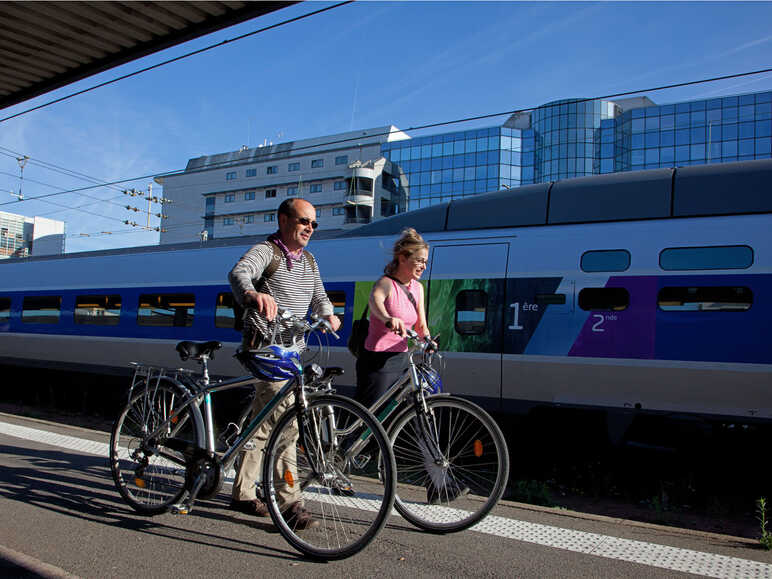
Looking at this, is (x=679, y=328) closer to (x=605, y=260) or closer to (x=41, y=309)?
(x=605, y=260)

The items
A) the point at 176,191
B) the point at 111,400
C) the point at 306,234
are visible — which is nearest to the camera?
the point at 306,234

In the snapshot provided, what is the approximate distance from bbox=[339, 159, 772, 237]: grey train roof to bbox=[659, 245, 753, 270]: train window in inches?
16.0

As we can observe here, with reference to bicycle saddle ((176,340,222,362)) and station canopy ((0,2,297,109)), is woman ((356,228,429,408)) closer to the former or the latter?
bicycle saddle ((176,340,222,362))

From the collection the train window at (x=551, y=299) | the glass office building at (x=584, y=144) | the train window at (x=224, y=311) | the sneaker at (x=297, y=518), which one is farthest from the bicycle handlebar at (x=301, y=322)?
the glass office building at (x=584, y=144)

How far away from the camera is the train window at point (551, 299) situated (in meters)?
7.30

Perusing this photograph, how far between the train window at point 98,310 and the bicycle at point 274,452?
8150 millimetres

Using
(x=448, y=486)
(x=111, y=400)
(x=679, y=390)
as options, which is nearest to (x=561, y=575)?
(x=448, y=486)

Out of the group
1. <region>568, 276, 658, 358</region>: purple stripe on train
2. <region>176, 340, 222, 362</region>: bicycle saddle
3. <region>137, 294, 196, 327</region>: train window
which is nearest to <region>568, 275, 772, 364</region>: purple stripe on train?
<region>568, 276, 658, 358</region>: purple stripe on train

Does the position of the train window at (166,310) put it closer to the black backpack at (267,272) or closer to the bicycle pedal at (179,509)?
the black backpack at (267,272)

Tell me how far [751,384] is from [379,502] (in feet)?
14.7

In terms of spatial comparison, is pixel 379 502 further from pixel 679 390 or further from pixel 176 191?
pixel 176 191

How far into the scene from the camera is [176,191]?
87062mm

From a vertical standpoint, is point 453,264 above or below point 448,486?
above

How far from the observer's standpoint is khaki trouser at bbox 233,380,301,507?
3588 mm
